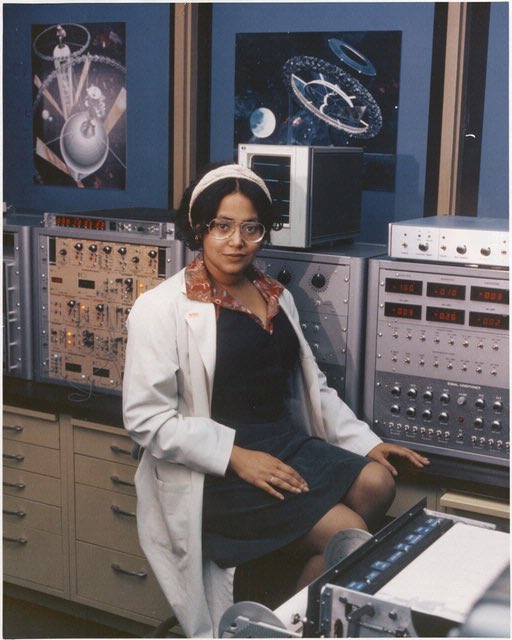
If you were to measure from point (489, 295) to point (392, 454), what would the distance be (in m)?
0.50

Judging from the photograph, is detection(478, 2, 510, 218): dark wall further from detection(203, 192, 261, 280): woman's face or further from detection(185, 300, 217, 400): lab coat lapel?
detection(185, 300, 217, 400): lab coat lapel

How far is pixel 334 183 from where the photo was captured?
8.86ft

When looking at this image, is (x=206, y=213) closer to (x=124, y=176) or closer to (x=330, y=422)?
(x=330, y=422)

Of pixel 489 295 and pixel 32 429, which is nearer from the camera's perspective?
pixel 489 295

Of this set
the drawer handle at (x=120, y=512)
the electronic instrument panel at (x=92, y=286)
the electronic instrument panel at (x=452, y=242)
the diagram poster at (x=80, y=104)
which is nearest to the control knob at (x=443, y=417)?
the electronic instrument panel at (x=452, y=242)

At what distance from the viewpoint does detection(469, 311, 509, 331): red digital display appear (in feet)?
7.71

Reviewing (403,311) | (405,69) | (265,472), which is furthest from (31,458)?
(405,69)

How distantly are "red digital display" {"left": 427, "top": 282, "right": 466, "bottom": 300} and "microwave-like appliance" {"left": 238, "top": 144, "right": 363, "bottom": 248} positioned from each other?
38 cm

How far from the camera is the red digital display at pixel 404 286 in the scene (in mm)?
2461

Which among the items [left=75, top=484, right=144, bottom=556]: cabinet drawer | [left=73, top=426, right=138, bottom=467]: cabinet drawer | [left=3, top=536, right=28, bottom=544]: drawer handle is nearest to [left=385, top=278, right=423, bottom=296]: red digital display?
[left=73, top=426, right=138, bottom=467]: cabinet drawer

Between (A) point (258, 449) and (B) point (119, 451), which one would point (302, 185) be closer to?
(A) point (258, 449)

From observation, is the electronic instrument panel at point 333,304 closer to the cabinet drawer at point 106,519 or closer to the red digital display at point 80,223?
the red digital display at point 80,223

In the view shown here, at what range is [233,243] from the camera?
90.4 inches

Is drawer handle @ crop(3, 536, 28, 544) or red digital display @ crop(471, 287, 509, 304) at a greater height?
red digital display @ crop(471, 287, 509, 304)
